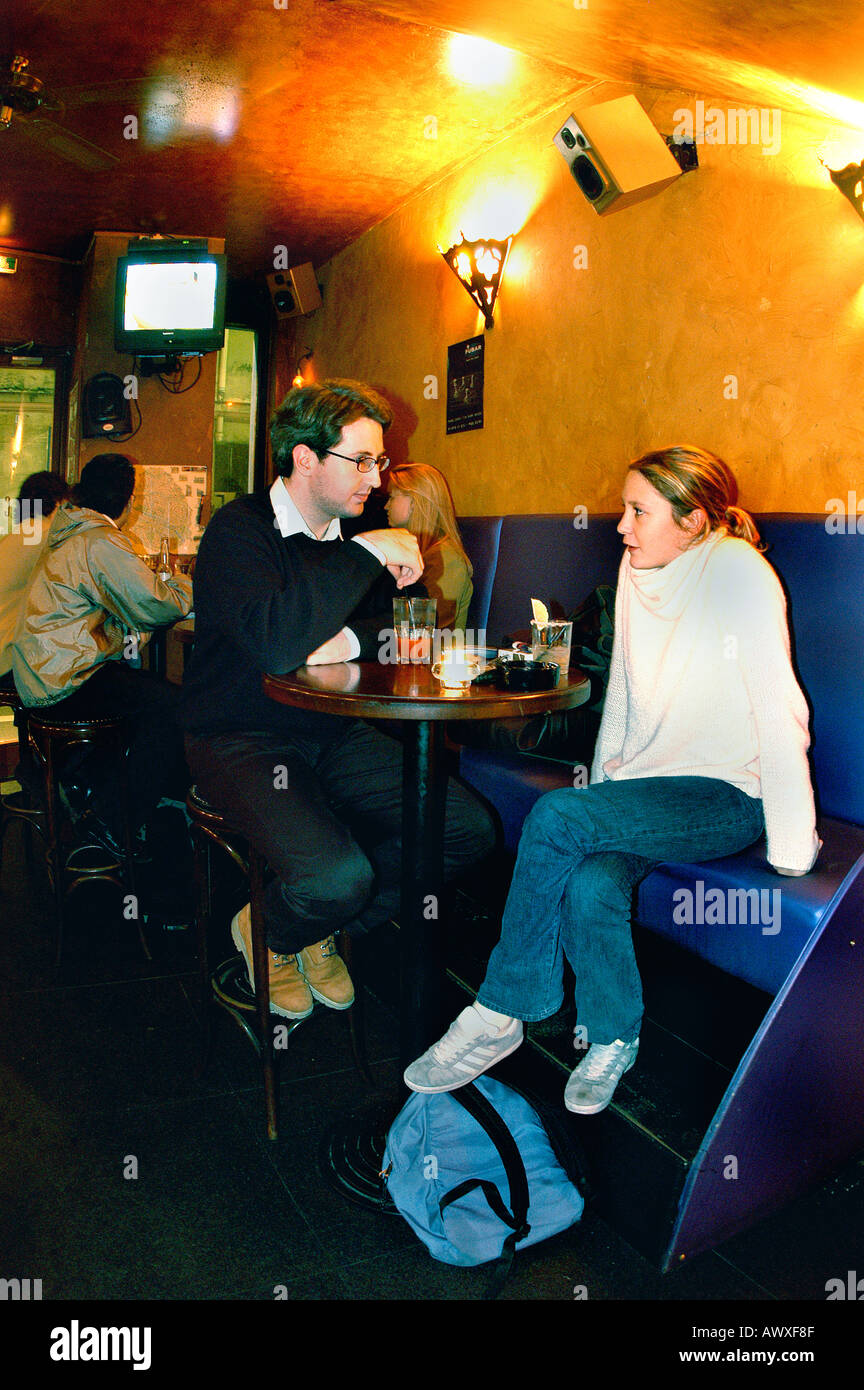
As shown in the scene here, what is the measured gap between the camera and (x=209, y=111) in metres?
4.05

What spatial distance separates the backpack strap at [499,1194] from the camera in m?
1.57

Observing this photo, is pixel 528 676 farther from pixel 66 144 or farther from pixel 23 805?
pixel 66 144

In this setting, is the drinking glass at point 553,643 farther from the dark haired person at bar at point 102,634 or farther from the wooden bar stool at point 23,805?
the wooden bar stool at point 23,805

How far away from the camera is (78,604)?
317 cm

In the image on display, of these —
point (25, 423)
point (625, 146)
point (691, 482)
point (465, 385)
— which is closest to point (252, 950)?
point (691, 482)

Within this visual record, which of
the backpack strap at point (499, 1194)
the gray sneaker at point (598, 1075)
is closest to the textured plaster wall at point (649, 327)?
the gray sneaker at point (598, 1075)

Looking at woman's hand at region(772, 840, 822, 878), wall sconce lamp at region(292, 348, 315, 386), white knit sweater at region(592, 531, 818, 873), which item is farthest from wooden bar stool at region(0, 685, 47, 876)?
wall sconce lamp at region(292, 348, 315, 386)

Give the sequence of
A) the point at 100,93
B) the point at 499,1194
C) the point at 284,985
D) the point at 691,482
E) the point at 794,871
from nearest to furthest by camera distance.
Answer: the point at 499,1194
the point at 794,871
the point at 691,482
the point at 284,985
the point at 100,93

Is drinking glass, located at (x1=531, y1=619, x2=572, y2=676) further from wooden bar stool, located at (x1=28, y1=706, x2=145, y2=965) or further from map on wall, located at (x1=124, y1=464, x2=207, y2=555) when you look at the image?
map on wall, located at (x1=124, y1=464, x2=207, y2=555)

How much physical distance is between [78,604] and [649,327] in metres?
2.20

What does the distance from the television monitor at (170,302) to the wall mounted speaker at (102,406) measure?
1.88ft

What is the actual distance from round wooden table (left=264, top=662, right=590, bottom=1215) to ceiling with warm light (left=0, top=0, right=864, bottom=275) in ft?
5.19

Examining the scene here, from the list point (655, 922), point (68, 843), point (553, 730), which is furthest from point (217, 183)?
point (655, 922)
